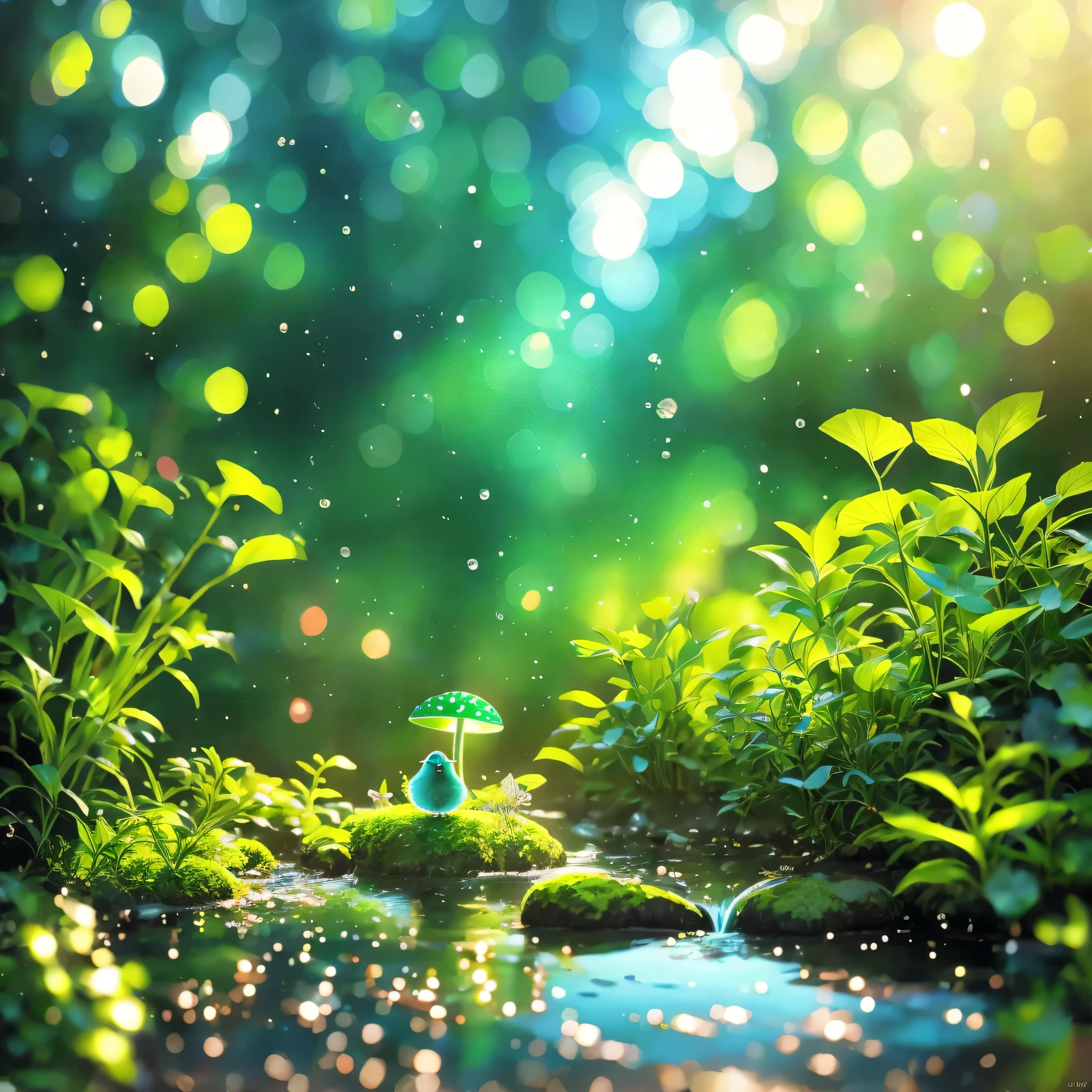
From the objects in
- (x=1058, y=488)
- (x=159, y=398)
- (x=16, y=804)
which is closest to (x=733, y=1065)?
(x=1058, y=488)

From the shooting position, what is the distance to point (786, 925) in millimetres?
1535

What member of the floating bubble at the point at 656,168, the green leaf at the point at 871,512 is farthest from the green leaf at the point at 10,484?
the floating bubble at the point at 656,168

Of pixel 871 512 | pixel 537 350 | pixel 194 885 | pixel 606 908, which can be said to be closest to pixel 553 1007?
pixel 606 908

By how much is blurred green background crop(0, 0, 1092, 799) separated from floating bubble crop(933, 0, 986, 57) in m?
0.01

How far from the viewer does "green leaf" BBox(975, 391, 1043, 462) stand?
1790 mm

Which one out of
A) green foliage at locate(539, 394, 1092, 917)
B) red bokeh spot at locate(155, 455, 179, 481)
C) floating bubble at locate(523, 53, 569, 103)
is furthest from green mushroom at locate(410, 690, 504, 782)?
floating bubble at locate(523, 53, 569, 103)

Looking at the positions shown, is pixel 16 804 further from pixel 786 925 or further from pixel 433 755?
pixel 786 925

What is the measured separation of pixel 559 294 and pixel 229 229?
1.18 metres

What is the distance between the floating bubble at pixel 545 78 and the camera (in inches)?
128

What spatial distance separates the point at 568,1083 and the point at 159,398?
2261 millimetres

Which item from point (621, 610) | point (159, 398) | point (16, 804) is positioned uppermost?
point (159, 398)

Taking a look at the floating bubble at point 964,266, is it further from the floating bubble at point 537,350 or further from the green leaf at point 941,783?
the green leaf at point 941,783

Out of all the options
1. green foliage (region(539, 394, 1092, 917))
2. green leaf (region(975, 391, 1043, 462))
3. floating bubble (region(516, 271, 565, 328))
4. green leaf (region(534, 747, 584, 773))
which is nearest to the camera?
green foliage (region(539, 394, 1092, 917))

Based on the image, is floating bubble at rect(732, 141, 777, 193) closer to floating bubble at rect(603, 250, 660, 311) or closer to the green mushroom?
floating bubble at rect(603, 250, 660, 311)
